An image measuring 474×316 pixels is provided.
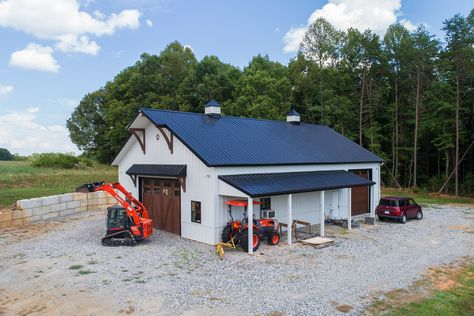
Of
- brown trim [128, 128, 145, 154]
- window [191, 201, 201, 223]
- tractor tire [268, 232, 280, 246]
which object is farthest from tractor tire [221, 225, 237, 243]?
brown trim [128, 128, 145, 154]

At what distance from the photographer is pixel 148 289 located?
985 centimetres

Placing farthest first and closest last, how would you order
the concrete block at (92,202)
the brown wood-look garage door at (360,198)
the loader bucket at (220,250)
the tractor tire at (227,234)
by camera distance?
the concrete block at (92,202), the brown wood-look garage door at (360,198), the tractor tire at (227,234), the loader bucket at (220,250)

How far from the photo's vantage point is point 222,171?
14914 millimetres

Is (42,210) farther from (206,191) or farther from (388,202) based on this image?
(388,202)

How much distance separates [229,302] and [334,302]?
2.67 m

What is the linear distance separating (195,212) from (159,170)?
2803mm

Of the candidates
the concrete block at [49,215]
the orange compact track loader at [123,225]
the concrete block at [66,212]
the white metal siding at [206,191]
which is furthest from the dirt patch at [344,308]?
the concrete block at [66,212]

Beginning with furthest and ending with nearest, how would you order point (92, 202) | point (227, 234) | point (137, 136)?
point (92, 202) → point (137, 136) → point (227, 234)

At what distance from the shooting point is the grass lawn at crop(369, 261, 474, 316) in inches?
337

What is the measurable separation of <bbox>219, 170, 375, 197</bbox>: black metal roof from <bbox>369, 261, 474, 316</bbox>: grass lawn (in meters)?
5.93

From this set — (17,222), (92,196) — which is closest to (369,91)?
(92,196)

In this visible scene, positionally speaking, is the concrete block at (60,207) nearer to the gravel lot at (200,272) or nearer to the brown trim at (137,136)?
the gravel lot at (200,272)

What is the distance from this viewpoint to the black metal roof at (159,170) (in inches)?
619

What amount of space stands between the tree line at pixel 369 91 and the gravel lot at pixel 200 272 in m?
21.9
